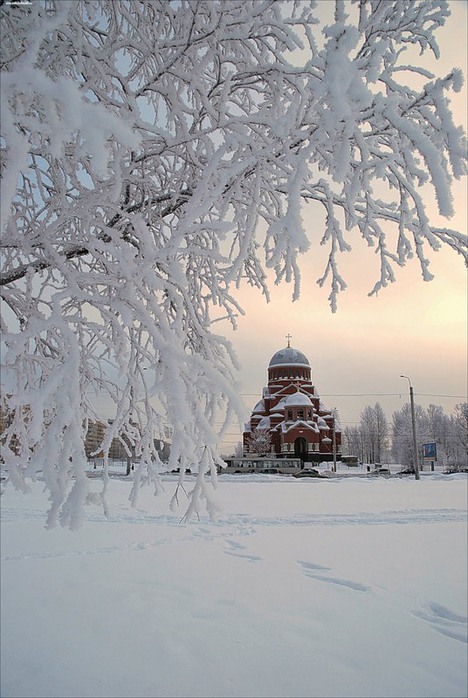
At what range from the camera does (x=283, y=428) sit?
46719 millimetres

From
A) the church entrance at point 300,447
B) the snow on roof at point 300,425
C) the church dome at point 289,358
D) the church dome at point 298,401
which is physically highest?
the church dome at point 289,358

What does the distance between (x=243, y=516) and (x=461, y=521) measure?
4.48 metres

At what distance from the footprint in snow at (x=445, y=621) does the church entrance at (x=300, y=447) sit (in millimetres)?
42389

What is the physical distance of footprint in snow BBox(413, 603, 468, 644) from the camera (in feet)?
13.5

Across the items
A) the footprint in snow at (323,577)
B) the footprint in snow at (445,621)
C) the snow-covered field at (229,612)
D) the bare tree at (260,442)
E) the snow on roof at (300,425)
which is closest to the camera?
the snow-covered field at (229,612)

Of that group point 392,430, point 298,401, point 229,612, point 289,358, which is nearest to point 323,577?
point 229,612

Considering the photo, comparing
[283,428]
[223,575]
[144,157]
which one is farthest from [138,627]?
[283,428]

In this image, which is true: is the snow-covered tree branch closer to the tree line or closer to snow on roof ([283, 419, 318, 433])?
snow on roof ([283, 419, 318, 433])

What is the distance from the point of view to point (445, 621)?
4391 millimetres

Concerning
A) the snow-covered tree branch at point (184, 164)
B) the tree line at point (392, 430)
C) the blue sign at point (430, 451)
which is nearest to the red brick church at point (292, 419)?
the blue sign at point (430, 451)

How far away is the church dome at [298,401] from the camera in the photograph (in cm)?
4747

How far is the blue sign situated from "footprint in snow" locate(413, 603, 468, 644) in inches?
1373

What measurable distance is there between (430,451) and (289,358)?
1931 cm

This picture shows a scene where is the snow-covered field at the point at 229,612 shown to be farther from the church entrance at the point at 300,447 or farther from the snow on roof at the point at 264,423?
the snow on roof at the point at 264,423
